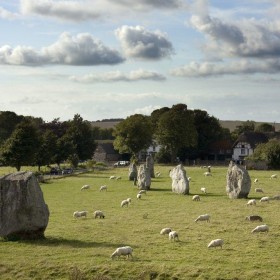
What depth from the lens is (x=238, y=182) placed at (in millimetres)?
44281

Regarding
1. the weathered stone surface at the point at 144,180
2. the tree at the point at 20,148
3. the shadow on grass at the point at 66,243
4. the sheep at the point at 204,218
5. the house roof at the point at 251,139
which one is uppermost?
the house roof at the point at 251,139

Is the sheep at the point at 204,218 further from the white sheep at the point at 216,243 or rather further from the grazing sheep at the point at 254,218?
the white sheep at the point at 216,243

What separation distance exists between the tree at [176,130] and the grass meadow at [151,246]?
6962 cm

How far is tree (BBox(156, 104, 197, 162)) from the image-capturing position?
358 ft

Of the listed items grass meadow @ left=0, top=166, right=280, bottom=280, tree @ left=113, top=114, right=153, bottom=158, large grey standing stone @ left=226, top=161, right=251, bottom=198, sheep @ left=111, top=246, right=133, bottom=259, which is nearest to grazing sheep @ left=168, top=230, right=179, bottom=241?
grass meadow @ left=0, top=166, right=280, bottom=280

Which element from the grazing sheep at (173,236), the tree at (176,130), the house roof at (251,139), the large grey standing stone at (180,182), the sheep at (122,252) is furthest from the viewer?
the house roof at (251,139)

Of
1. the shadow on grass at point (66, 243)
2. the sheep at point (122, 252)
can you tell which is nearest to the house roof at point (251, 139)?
the shadow on grass at point (66, 243)

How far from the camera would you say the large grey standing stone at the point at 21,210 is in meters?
26.5

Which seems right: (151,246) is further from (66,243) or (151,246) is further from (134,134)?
(134,134)

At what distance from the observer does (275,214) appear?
110 feet

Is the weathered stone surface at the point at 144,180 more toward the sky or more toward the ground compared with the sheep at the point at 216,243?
more toward the sky

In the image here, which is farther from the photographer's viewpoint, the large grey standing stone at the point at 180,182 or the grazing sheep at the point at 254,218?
the large grey standing stone at the point at 180,182

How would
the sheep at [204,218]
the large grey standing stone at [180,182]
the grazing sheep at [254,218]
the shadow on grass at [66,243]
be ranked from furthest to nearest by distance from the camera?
1. the large grey standing stone at [180,182]
2. the sheep at [204,218]
3. the grazing sheep at [254,218]
4. the shadow on grass at [66,243]

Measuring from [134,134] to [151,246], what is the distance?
85779mm
